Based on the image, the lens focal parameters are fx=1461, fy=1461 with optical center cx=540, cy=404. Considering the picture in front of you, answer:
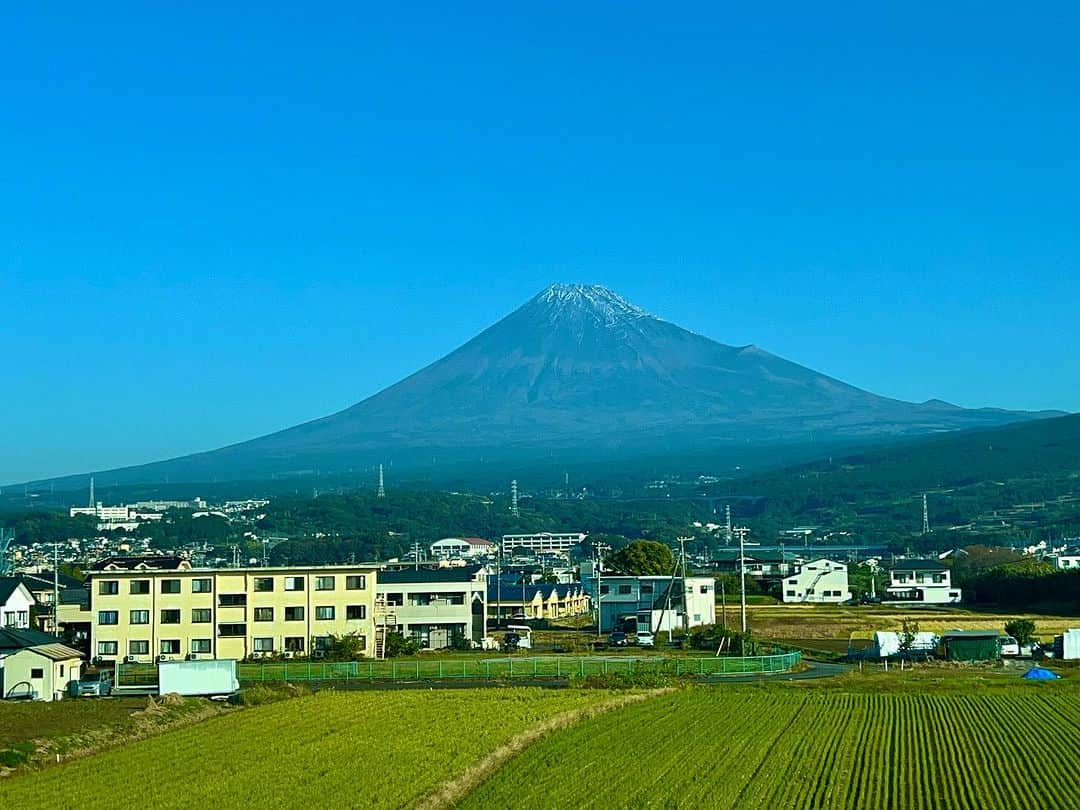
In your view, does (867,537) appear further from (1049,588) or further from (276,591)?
(276,591)

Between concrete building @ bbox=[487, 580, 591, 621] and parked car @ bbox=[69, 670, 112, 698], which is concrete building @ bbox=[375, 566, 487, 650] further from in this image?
parked car @ bbox=[69, 670, 112, 698]

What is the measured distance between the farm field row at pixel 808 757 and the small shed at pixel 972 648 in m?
9.27

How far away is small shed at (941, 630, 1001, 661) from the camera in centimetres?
3048

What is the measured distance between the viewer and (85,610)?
1330 inches

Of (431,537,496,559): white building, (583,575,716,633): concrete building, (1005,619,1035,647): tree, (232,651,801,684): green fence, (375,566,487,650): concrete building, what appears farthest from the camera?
(431,537,496,559): white building

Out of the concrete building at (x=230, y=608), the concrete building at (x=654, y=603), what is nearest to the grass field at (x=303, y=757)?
the concrete building at (x=230, y=608)

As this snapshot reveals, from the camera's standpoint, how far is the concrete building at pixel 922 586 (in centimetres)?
5928

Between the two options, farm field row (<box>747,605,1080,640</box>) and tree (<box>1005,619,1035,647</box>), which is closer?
tree (<box>1005,619,1035,647</box>)

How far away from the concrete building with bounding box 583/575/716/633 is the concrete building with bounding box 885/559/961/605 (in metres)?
16.6

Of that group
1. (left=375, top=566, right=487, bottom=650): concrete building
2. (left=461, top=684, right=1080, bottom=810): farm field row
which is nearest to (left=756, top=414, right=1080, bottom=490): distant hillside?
(left=375, top=566, right=487, bottom=650): concrete building

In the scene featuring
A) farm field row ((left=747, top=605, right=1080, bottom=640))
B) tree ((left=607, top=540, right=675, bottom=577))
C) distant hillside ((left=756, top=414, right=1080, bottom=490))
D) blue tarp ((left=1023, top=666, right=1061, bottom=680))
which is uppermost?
distant hillside ((left=756, top=414, right=1080, bottom=490))

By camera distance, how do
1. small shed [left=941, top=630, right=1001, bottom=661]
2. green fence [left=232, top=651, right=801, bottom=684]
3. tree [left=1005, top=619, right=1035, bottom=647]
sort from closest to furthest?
green fence [left=232, top=651, right=801, bottom=684] → small shed [left=941, top=630, right=1001, bottom=661] → tree [left=1005, top=619, right=1035, bottom=647]

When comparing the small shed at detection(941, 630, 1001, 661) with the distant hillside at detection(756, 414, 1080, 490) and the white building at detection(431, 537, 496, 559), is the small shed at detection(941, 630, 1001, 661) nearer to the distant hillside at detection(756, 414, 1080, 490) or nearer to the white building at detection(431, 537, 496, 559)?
the white building at detection(431, 537, 496, 559)

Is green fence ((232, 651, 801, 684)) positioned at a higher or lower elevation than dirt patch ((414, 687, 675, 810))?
lower
